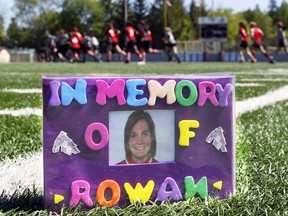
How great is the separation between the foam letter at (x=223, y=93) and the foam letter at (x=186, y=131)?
0.10 m

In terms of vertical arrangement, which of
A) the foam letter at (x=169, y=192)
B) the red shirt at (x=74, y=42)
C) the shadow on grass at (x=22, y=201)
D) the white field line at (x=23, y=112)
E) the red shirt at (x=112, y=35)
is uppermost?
the red shirt at (x=112, y=35)

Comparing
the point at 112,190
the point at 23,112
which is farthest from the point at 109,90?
the point at 23,112

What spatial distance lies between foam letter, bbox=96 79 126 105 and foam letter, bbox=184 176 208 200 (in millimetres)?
329

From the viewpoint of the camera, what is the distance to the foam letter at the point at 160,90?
1635 mm

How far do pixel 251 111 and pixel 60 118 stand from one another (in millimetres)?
3319

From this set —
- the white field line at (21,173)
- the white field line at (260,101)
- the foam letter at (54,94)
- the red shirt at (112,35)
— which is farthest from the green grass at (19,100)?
the red shirt at (112,35)

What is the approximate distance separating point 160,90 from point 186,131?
16cm

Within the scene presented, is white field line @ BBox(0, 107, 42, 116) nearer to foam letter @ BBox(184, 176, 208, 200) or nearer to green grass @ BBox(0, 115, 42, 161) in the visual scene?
green grass @ BBox(0, 115, 42, 161)

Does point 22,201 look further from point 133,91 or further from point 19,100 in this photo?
point 19,100

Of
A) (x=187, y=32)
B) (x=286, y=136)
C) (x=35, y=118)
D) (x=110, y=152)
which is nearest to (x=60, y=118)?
(x=110, y=152)

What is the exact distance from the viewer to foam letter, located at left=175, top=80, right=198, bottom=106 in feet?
5.45

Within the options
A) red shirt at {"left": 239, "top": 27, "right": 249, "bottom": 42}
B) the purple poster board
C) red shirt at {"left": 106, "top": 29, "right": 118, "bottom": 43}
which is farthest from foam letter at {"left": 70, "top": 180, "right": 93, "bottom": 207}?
red shirt at {"left": 106, "top": 29, "right": 118, "bottom": 43}

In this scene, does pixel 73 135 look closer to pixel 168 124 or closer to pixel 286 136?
A: pixel 168 124

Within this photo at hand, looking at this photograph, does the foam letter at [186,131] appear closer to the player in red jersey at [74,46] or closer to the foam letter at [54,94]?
the foam letter at [54,94]
